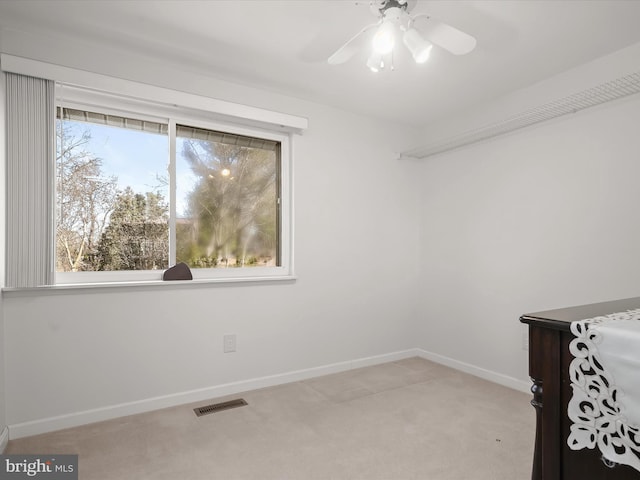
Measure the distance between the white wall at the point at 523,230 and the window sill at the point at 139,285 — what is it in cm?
153

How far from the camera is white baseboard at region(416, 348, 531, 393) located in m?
3.01

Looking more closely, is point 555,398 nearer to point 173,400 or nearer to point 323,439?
point 323,439

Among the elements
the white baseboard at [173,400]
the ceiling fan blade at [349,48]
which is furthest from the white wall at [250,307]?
the ceiling fan blade at [349,48]

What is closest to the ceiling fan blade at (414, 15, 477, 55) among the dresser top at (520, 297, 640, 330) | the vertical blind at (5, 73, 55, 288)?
the dresser top at (520, 297, 640, 330)

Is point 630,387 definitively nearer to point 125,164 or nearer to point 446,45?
point 446,45

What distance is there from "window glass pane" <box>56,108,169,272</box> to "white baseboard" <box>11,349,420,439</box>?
888mm

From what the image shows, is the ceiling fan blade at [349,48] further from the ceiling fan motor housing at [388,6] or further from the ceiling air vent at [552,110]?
the ceiling air vent at [552,110]

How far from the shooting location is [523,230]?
3053 mm

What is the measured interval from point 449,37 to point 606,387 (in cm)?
154

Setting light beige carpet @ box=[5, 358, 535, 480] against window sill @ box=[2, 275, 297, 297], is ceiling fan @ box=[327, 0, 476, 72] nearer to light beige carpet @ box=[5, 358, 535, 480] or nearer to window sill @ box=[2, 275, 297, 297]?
window sill @ box=[2, 275, 297, 297]

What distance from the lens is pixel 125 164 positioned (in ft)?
8.87

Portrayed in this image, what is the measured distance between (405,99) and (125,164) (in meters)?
2.22

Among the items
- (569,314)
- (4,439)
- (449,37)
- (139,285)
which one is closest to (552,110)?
(449,37)

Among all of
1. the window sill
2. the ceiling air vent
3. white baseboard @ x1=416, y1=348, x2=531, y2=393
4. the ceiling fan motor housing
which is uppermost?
the ceiling fan motor housing
